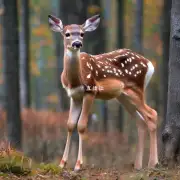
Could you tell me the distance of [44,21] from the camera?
135ft

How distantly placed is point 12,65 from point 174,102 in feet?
14.5

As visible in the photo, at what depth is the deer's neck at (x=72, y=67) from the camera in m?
7.91

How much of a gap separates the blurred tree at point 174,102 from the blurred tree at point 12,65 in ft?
13.3

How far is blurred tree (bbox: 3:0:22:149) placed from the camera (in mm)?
11492

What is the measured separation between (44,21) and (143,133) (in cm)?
3238

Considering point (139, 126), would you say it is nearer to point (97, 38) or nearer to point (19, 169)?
point (19, 169)

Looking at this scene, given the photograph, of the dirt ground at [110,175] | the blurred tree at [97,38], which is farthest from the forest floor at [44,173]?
the blurred tree at [97,38]

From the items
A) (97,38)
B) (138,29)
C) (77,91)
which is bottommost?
(77,91)

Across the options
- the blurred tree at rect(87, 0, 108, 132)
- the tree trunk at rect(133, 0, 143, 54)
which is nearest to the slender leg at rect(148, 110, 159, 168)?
the tree trunk at rect(133, 0, 143, 54)

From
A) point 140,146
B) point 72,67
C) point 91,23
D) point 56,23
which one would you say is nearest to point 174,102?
point 140,146

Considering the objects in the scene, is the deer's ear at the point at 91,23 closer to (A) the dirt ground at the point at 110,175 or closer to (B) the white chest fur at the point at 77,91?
(B) the white chest fur at the point at 77,91

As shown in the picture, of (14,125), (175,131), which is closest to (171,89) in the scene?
(175,131)

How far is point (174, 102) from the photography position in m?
8.16

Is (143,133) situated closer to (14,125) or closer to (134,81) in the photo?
(134,81)
